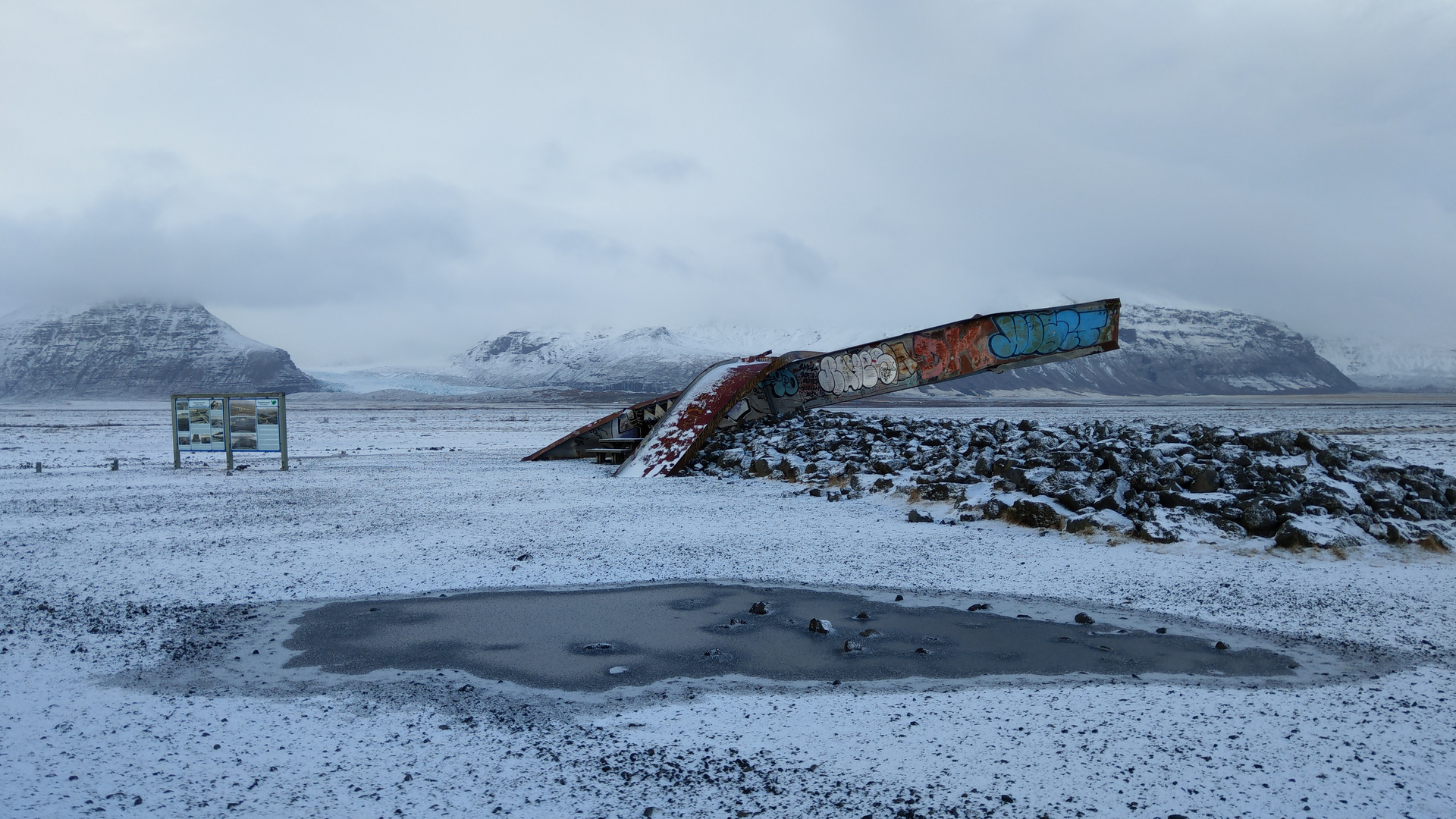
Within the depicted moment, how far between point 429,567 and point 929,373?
1287 centimetres

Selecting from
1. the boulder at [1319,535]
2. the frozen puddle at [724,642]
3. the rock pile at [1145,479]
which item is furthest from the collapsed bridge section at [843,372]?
the frozen puddle at [724,642]

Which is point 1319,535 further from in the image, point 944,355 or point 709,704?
point 944,355

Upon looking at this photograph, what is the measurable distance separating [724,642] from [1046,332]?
1412 centimetres

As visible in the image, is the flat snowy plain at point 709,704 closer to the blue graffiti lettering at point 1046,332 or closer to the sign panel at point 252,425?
the sign panel at point 252,425

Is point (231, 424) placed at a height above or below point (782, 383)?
below

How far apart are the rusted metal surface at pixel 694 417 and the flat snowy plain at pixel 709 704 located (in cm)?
596

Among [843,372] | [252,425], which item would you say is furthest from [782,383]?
[252,425]

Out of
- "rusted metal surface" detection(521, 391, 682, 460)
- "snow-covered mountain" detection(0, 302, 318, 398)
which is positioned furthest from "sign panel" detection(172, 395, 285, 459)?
"snow-covered mountain" detection(0, 302, 318, 398)

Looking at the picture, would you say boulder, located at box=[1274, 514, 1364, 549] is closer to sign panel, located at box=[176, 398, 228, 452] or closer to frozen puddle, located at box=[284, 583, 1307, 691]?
frozen puddle, located at box=[284, 583, 1307, 691]

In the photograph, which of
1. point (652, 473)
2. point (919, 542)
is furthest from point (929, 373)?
point (919, 542)

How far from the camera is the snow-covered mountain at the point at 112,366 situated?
17375 centimetres

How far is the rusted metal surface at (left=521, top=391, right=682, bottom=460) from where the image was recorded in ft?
61.3

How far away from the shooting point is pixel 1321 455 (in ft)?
34.0

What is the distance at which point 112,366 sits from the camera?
18612cm
